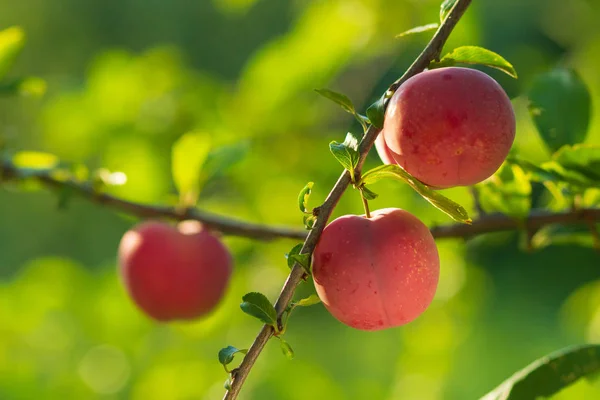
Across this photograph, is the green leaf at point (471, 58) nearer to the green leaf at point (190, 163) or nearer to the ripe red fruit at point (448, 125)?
the ripe red fruit at point (448, 125)

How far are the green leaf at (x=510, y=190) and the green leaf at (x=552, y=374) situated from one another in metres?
0.10

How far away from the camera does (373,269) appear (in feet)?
1.15

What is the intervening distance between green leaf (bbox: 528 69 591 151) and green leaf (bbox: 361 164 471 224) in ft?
0.77

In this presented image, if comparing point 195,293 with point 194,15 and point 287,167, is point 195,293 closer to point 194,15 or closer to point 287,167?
point 287,167

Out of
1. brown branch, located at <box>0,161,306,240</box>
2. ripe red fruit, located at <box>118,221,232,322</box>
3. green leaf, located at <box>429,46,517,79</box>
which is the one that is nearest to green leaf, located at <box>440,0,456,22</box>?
green leaf, located at <box>429,46,517,79</box>

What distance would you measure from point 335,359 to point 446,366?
0.79 metres

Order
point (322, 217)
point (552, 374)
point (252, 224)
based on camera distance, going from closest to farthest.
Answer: point (322, 217)
point (552, 374)
point (252, 224)

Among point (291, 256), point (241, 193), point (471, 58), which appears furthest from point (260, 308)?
point (241, 193)

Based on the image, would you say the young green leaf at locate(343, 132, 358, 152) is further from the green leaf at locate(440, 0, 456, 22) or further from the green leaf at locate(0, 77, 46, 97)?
the green leaf at locate(0, 77, 46, 97)

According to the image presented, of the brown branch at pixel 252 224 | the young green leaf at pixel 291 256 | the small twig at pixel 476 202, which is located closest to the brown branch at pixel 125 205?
the brown branch at pixel 252 224

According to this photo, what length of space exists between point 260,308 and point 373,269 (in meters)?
0.06

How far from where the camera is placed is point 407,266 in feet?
1.17

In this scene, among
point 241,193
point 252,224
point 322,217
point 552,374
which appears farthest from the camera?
point 241,193

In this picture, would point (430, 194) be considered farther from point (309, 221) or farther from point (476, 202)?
point (476, 202)
